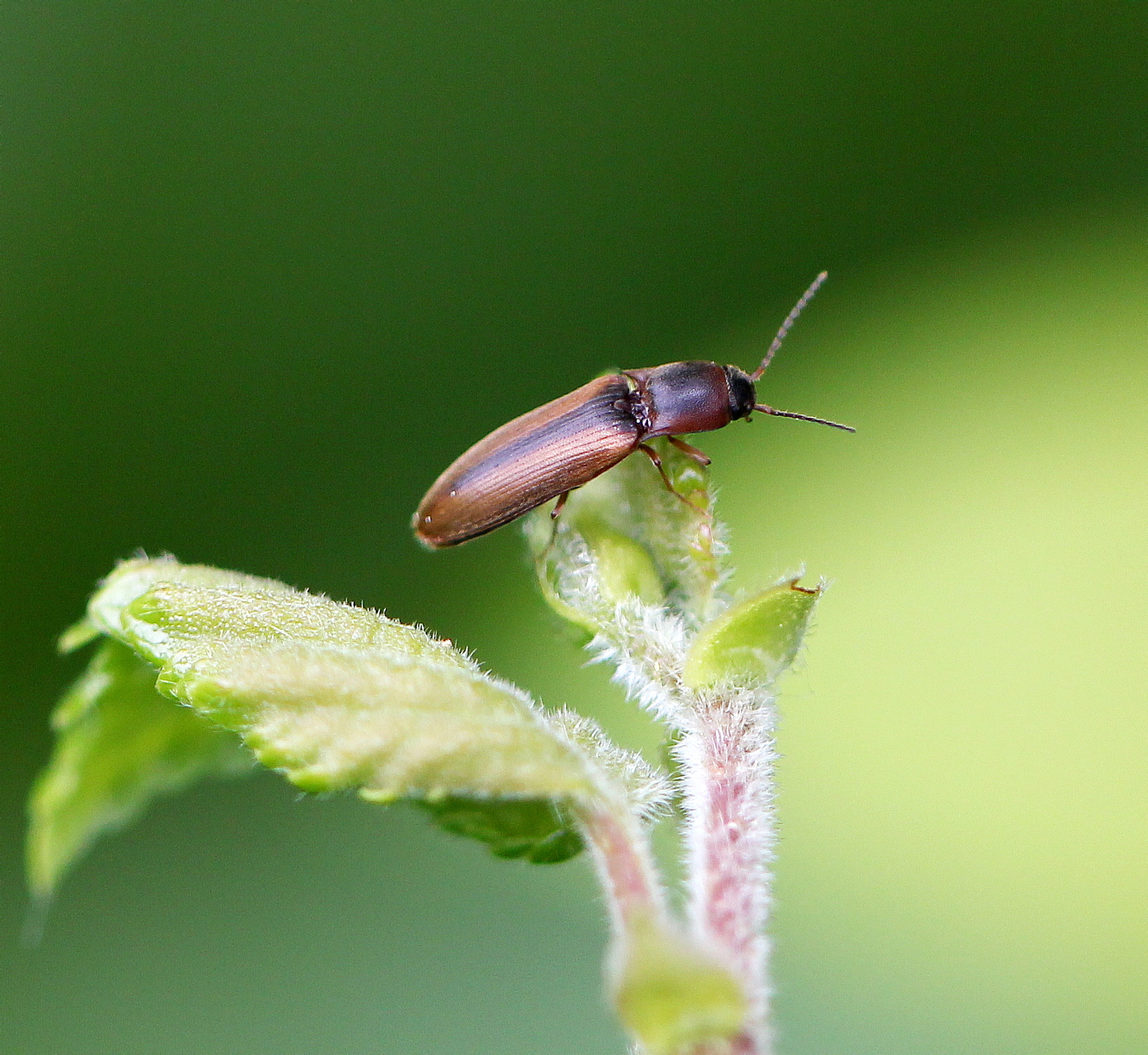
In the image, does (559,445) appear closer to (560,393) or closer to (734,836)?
(560,393)

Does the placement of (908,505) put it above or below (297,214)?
below

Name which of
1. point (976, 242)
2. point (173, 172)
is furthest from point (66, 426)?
point (976, 242)

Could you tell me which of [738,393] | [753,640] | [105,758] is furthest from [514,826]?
[738,393]

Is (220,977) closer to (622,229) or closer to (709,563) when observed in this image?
(709,563)

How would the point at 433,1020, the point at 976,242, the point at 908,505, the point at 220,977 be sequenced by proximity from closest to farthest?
the point at 433,1020
the point at 220,977
the point at 908,505
the point at 976,242

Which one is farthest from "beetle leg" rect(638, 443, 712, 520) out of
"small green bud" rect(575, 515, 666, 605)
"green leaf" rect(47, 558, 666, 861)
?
"green leaf" rect(47, 558, 666, 861)

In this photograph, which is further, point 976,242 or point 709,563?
point 976,242
